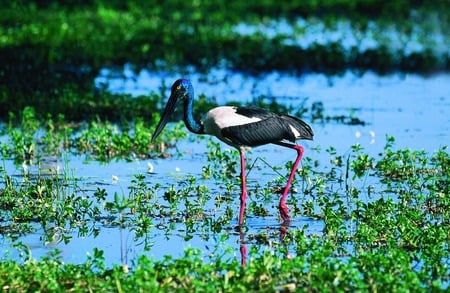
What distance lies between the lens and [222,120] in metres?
10.2

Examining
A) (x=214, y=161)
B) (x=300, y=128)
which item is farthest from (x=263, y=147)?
(x=300, y=128)

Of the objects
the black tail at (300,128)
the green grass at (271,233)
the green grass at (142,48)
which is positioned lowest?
the green grass at (271,233)

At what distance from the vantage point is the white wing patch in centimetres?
1018

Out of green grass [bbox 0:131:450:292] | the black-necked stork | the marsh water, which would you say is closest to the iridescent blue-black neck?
the black-necked stork

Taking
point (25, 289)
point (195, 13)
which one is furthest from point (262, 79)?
point (25, 289)

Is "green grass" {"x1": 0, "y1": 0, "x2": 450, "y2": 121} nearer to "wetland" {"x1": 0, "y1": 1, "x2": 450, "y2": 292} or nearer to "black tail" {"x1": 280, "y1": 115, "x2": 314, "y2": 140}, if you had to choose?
"wetland" {"x1": 0, "y1": 1, "x2": 450, "y2": 292}

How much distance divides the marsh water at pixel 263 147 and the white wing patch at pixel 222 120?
0.63 meters

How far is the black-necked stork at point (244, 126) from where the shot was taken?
1019 centimetres

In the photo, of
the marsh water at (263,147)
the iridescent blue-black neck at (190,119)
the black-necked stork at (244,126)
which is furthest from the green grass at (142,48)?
the black-necked stork at (244,126)

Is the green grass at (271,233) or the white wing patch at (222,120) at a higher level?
the white wing patch at (222,120)

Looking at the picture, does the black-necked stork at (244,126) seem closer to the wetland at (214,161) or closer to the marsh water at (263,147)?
the wetland at (214,161)

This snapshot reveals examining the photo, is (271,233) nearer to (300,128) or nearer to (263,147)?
(300,128)

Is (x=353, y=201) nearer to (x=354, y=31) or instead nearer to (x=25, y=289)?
(x=25, y=289)

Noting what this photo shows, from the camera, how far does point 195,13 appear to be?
2614cm
